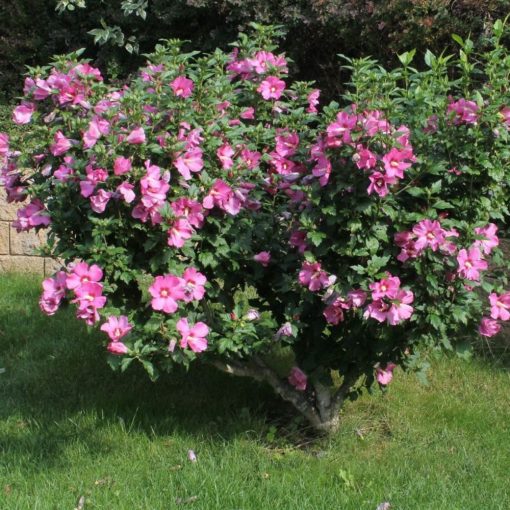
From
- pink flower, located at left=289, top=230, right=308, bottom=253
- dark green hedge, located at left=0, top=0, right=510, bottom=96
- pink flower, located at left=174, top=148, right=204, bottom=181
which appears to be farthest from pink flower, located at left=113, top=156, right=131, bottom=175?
dark green hedge, located at left=0, top=0, right=510, bottom=96

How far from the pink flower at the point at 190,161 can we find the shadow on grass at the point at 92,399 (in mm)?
1188

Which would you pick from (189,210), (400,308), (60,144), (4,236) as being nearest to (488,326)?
(400,308)

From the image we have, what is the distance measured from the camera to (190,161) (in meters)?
2.64

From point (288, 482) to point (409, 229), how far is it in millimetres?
1011

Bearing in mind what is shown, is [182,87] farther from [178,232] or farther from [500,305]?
[500,305]

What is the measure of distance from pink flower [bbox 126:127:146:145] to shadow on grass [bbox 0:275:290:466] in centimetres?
132

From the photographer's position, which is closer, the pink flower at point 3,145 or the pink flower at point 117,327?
the pink flower at point 117,327

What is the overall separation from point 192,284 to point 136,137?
0.52 meters

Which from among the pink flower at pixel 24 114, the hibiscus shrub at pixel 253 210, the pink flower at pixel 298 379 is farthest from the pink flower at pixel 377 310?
the pink flower at pixel 24 114

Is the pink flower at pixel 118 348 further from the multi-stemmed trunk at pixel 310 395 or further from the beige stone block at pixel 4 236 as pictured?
the beige stone block at pixel 4 236

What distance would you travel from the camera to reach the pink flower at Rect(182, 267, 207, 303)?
2666 mm

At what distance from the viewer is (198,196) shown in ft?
8.85

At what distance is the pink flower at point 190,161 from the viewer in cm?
262

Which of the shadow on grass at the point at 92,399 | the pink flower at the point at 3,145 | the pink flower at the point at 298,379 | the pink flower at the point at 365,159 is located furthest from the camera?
the shadow on grass at the point at 92,399
